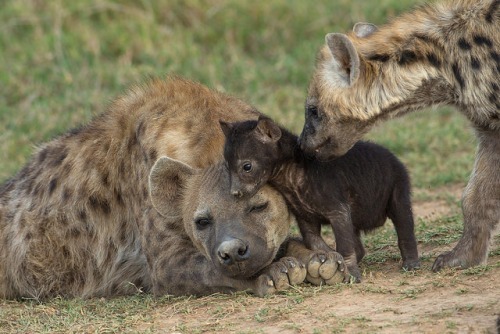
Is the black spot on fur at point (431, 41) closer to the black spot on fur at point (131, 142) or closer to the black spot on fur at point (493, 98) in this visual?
the black spot on fur at point (493, 98)

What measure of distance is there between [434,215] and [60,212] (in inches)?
90.2

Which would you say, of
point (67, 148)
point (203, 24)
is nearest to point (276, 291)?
point (67, 148)

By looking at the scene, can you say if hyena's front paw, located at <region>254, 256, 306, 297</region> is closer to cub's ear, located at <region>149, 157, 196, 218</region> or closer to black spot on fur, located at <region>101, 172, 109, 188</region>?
cub's ear, located at <region>149, 157, 196, 218</region>

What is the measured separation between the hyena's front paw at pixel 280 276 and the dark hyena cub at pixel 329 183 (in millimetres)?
210

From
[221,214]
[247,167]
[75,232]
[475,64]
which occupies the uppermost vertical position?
[475,64]

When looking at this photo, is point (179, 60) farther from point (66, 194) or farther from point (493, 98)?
point (493, 98)

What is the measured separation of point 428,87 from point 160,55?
5.17 metres

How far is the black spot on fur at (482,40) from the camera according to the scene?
496 cm

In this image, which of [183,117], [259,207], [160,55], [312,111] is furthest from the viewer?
[160,55]

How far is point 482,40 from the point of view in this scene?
4.99 meters

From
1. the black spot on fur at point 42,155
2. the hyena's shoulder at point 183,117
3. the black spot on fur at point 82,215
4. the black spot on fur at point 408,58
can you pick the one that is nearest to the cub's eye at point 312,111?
the hyena's shoulder at point 183,117

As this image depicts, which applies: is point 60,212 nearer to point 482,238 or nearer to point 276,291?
point 276,291

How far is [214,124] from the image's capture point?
5160mm

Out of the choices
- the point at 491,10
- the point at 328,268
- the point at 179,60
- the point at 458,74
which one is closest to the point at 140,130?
the point at 328,268
